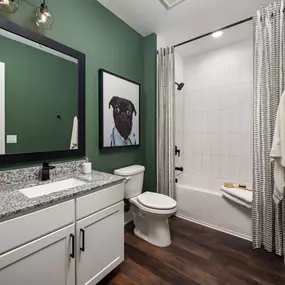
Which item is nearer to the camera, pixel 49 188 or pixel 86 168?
pixel 49 188

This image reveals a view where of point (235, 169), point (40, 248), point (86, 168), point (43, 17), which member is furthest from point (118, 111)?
point (235, 169)

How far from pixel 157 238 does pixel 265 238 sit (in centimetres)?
103

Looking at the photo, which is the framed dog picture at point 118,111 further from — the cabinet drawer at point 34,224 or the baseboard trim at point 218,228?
the baseboard trim at point 218,228

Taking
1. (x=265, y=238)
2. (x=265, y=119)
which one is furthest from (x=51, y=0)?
(x=265, y=238)

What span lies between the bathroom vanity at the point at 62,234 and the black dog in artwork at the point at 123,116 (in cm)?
84

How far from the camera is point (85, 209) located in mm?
1188

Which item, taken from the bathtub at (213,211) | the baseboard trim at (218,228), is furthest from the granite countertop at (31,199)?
the baseboard trim at (218,228)

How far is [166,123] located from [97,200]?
4.80ft

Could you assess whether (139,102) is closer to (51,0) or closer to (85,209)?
(51,0)

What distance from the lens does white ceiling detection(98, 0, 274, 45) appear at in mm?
1889

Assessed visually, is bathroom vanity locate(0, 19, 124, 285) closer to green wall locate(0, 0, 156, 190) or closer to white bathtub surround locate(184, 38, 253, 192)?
green wall locate(0, 0, 156, 190)

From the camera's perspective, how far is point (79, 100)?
5.68 ft

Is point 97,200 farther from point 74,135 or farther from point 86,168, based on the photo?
point 74,135

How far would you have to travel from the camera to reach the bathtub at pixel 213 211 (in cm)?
200
